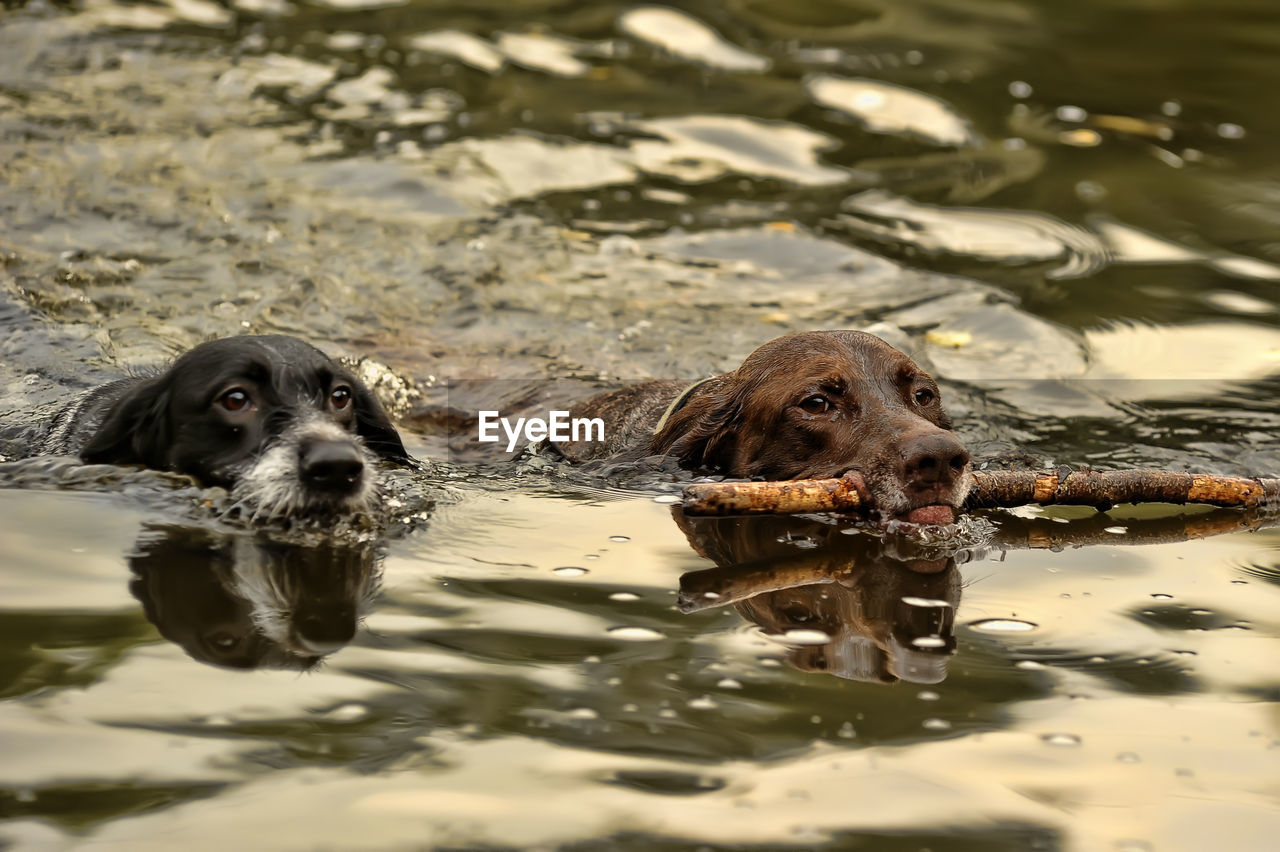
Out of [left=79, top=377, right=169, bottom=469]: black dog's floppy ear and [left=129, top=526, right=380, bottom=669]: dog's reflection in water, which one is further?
[left=79, top=377, right=169, bottom=469]: black dog's floppy ear

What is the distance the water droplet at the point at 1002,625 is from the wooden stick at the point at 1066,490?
3.52ft

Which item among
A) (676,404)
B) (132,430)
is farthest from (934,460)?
(132,430)

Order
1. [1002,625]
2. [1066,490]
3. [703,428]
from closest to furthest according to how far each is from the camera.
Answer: [1002,625]
[1066,490]
[703,428]

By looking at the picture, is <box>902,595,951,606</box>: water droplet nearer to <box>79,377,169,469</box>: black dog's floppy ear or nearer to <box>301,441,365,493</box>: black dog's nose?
<box>301,441,365,493</box>: black dog's nose

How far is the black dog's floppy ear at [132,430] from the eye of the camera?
578cm

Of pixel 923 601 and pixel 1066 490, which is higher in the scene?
pixel 1066 490

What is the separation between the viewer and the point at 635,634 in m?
4.19

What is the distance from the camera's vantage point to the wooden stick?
5438 millimetres

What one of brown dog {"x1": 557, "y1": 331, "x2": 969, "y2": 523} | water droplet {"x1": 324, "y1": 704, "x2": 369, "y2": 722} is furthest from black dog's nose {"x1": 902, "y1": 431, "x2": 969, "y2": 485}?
water droplet {"x1": 324, "y1": 704, "x2": 369, "y2": 722}

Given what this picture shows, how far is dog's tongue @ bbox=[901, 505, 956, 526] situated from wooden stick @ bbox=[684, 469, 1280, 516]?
187mm

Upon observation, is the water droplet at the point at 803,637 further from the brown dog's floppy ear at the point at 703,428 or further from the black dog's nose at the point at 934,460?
the brown dog's floppy ear at the point at 703,428

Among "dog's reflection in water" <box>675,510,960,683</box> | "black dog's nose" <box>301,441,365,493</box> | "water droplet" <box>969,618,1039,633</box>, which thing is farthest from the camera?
"black dog's nose" <box>301,441,365,493</box>

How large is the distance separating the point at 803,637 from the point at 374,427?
2.70 metres

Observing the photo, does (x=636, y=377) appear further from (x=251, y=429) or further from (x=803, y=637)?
(x=803, y=637)
